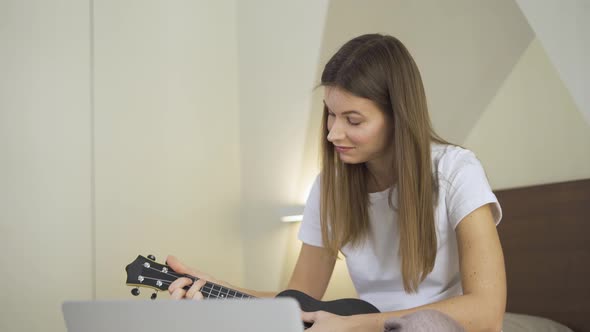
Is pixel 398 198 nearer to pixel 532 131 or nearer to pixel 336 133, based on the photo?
pixel 336 133

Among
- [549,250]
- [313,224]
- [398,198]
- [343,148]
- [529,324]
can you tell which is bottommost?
[529,324]

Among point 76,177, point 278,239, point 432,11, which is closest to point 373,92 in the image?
point 432,11

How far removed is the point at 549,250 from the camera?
7.57 feet

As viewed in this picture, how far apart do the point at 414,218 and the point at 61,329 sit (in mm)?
1721

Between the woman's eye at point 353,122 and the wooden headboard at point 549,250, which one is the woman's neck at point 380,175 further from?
the wooden headboard at point 549,250

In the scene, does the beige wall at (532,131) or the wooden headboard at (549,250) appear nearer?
the wooden headboard at (549,250)

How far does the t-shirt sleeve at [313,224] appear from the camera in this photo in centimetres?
161

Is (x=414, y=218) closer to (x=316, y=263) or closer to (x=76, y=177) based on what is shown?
(x=316, y=263)

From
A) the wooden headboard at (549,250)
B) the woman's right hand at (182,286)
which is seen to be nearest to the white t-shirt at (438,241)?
the woman's right hand at (182,286)

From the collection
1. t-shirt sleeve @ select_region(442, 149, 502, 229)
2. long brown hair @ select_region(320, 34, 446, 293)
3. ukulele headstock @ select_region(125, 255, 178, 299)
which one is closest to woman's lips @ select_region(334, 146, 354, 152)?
long brown hair @ select_region(320, 34, 446, 293)

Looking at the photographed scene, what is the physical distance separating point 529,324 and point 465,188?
1.05 metres

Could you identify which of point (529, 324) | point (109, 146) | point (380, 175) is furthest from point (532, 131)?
point (109, 146)

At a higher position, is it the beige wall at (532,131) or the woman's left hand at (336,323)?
the beige wall at (532,131)

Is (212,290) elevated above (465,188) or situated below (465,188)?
below
